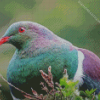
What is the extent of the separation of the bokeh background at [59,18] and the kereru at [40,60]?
1760mm

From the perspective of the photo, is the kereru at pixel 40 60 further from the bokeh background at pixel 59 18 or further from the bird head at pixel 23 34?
the bokeh background at pixel 59 18

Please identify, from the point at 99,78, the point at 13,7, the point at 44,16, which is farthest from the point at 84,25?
the point at 99,78

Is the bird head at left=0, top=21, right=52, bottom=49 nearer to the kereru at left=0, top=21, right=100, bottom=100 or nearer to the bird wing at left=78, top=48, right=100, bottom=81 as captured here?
the kereru at left=0, top=21, right=100, bottom=100

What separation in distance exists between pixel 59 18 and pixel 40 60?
2.62m

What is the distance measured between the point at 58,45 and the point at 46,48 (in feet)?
0.25

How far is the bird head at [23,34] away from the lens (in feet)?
4.82

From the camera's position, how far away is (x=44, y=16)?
13.3ft

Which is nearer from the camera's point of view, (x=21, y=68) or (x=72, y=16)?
(x=21, y=68)

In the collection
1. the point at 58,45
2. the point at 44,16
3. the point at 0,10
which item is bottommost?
the point at 0,10

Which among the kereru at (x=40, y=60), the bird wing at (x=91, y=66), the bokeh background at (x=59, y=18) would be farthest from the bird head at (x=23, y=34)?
the bokeh background at (x=59, y=18)

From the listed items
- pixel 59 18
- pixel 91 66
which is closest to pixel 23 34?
pixel 91 66

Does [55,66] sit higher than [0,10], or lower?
higher

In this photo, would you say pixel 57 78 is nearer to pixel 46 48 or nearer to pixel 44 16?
pixel 46 48

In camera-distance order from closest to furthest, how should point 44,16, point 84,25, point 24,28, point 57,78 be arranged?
point 57,78 < point 24,28 < point 84,25 < point 44,16
